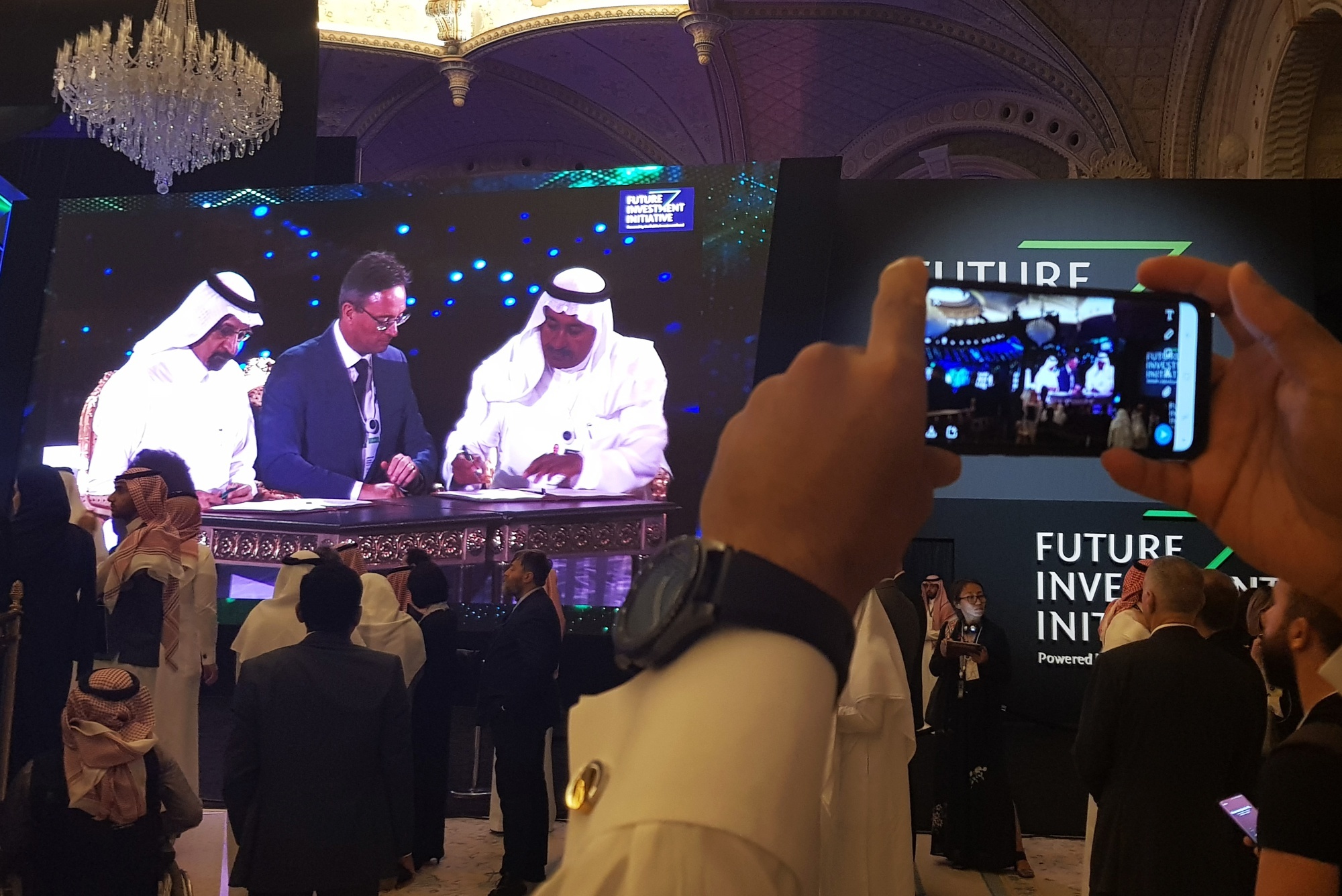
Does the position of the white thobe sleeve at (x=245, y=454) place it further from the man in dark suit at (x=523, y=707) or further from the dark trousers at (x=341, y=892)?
the dark trousers at (x=341, y=892)

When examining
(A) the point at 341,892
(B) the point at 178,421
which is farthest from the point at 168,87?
(A) the point at 341,892

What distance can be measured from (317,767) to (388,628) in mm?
2326

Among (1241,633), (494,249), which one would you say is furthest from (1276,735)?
(494,249)

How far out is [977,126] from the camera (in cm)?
1218

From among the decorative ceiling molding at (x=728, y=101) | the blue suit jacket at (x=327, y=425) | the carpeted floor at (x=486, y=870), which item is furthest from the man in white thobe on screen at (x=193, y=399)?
the decorative ceiling molding at (x=728, y=101)

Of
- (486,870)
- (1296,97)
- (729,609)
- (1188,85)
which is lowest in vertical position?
(486,870)

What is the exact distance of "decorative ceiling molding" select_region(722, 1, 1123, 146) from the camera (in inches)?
420

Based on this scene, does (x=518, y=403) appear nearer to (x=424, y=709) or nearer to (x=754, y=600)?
(x=424, y=709)

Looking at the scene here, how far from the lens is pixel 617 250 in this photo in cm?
774

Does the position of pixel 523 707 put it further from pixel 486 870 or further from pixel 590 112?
pixel 590 112

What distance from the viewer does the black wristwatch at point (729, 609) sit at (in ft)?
2.28

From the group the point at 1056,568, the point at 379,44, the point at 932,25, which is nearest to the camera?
the point at 1056,568

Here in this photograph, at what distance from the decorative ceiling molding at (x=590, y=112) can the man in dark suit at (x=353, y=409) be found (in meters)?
5.63

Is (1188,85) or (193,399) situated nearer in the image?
(193,399)
